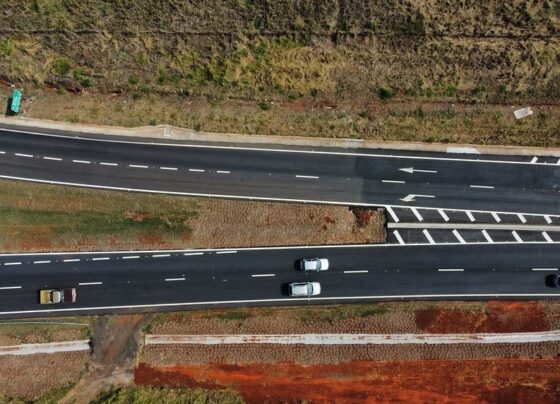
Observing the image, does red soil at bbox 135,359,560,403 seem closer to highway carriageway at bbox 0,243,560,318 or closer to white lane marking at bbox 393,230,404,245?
highway carriageway at bbox 0,243,560,318

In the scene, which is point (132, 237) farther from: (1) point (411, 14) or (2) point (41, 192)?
(1) point (411, 14)

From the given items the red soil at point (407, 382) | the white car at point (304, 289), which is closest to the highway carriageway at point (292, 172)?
the white car at point (304, 289)

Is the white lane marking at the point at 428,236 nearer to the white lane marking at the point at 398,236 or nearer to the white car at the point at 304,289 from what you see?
the white lane marking at the point at 398,236

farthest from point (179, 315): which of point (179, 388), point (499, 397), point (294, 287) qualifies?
point (499, 397)

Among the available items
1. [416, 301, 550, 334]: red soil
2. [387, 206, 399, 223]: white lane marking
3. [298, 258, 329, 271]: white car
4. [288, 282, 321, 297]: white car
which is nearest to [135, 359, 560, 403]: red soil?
[416, 301, 550, 334]: red soil

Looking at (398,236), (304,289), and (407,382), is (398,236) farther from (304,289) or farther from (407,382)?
(407,382)
